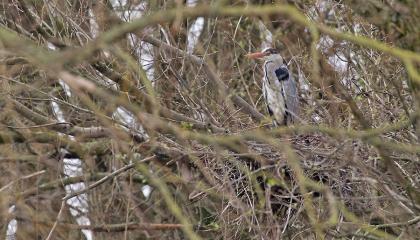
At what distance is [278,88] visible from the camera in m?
6.59

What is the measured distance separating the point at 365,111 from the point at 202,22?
136 inches

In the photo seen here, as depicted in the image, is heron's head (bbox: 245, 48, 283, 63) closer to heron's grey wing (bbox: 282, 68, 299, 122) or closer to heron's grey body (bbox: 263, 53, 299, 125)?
heron's grey body (bbox: 263, 53, 299, 125)

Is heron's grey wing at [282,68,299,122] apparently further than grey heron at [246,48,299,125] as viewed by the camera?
No

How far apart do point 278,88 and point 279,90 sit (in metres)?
0.11

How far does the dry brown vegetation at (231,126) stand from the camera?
4133 mm

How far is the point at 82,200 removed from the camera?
26.8 ft

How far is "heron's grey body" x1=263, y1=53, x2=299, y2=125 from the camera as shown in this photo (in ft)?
21.2

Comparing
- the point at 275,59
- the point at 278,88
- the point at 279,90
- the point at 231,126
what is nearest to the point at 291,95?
the point at 279,90

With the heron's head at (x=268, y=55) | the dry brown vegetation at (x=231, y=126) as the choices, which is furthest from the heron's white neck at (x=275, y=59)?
the dry brown vegetation at (x=231, y=126)

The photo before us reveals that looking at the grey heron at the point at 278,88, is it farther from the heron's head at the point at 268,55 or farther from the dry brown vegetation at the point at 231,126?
the dry brown vegetation at the point at 231,126

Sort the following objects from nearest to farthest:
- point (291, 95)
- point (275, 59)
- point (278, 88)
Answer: point (291, 95) → point (278, 88) → point (275, 59)

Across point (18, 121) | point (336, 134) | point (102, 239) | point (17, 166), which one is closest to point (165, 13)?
point (336, 134)

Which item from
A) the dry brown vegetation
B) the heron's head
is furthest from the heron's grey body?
the dry brown vegetation

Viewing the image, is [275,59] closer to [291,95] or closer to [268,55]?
[268,55]
